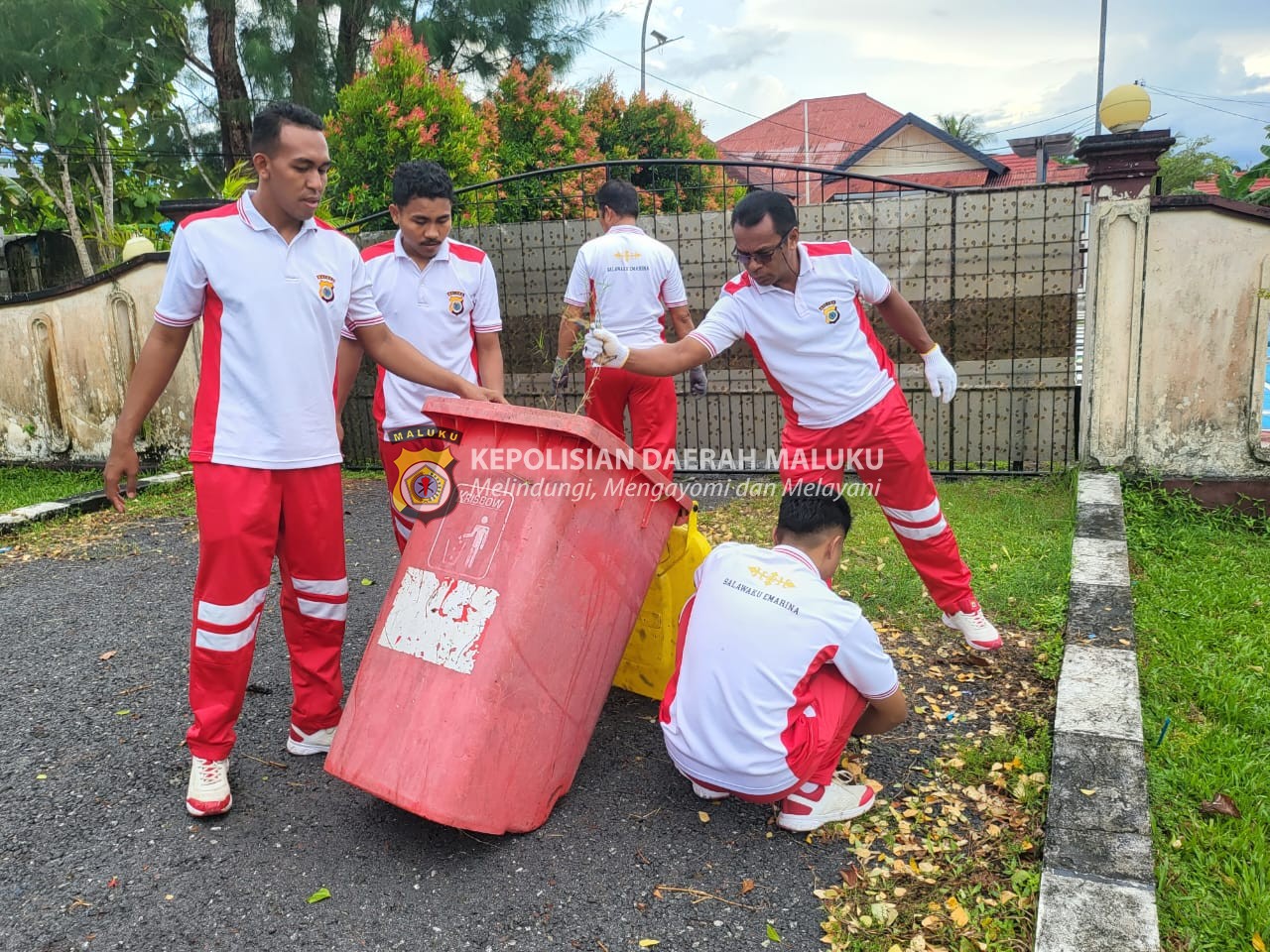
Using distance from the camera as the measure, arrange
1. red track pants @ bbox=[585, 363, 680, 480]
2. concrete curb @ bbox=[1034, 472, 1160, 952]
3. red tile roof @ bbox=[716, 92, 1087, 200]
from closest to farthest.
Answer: concrete curb @ bbox=[1034, 472, 1160, 952] < red track pants @ bbox=[585, 363, 680, 480] < red tile roof @ bbox=[716, 92, 1087, 200]

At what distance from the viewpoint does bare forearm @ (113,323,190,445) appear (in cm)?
287

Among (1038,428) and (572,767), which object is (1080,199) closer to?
(1038,428)

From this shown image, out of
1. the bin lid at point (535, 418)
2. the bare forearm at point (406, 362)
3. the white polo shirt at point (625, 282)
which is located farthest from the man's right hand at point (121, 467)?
the white polo shirt at point (625, 282)

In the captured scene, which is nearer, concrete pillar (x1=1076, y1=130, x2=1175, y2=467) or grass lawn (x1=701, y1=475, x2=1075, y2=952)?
grass lawn (x1=701, y1=475, x2=1075, y2=952)

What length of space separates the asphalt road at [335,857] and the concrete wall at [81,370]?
17.9 ft

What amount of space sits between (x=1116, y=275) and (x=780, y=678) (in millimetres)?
4898

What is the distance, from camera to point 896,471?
3.69 metres

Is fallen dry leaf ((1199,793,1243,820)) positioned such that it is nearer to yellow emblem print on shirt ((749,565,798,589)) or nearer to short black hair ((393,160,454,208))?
yellow emblem print on shirt ((749,565,798,589))

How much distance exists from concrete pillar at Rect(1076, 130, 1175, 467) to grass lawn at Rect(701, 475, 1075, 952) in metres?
1.41

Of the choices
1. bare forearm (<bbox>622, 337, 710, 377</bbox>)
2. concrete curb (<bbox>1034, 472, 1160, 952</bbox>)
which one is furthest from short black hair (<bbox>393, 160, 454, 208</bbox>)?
concrete curb (<bbox>1034, 472, 1160, 952</bbox>)

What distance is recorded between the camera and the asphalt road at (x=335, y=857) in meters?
2.34

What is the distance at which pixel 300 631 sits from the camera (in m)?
3.08

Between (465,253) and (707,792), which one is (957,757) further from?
(465,253)

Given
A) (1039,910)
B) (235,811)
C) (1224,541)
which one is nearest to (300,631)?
(235,811)
